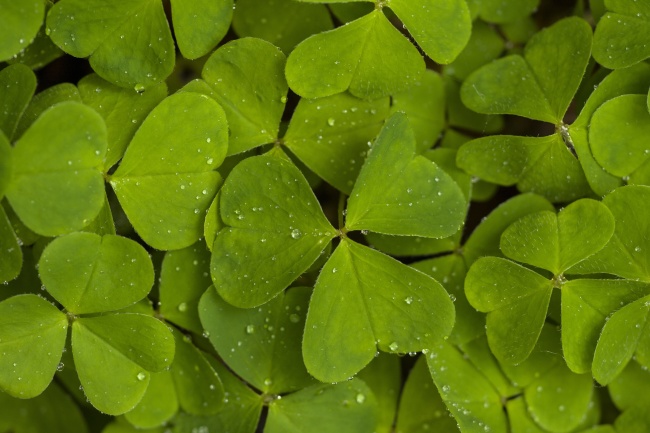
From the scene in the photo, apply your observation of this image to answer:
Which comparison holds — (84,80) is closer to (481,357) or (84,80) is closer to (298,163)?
(298,163)

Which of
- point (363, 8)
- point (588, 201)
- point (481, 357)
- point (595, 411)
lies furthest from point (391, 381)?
point (363, 8)

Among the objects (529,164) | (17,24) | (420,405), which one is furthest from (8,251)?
(529,164)

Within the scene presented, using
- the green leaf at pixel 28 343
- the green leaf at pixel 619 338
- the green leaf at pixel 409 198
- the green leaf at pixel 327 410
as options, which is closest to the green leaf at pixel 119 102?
the green leaf at pixel 28 343

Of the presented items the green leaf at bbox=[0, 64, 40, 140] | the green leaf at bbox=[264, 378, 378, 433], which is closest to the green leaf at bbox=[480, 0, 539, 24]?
the green leaf at bbox=[264, 378, 378, 433]

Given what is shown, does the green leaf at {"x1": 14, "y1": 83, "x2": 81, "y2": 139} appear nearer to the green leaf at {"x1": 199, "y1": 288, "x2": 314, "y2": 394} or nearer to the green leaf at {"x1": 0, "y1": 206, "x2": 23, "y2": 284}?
the green leaf at {"x1": 0, "y1": 206, "x2": 23, "y2": 284}

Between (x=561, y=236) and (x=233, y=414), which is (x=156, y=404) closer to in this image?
(x=233, y=414)

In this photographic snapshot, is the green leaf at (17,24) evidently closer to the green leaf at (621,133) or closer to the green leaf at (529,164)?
the green leaf at (529,164)
